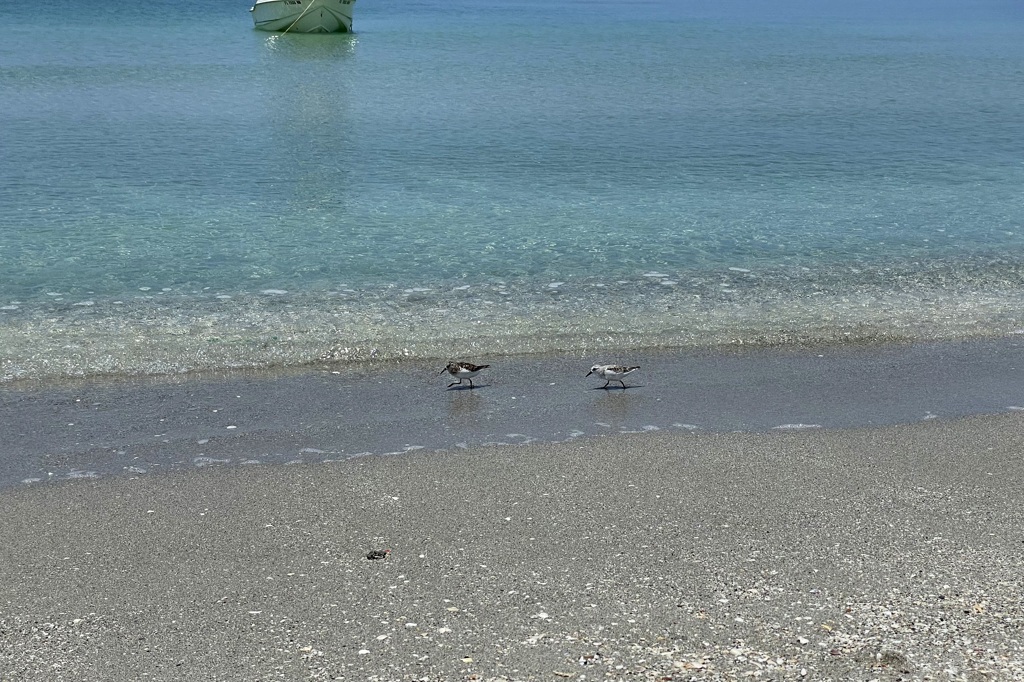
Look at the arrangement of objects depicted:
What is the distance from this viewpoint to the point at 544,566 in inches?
263

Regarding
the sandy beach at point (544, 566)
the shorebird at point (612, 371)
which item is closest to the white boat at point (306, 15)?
the shorebird at point (612, 371)

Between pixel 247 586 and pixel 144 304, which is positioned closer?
pixel 247 586

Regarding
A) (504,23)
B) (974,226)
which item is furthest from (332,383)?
(504,23)

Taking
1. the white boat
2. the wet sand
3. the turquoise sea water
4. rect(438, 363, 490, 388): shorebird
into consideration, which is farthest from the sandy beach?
the white boat

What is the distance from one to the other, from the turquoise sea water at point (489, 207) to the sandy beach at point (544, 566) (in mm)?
3192

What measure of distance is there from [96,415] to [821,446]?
5449mm

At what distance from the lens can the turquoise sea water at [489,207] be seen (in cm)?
1216

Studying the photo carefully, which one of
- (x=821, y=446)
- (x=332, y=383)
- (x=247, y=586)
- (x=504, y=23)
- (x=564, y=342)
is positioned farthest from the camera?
(x=504, y=23)

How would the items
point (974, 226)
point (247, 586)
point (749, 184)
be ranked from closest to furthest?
point (247, 586), point (974, 226), point (749, 184)

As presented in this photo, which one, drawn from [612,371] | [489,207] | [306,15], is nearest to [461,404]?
[612,371]

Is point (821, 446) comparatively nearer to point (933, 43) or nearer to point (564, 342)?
point (564, 342)

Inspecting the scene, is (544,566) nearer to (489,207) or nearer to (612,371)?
(612,371)

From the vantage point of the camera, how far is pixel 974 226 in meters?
16.8

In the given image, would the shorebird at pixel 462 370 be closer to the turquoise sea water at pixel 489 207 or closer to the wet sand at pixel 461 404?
the wet sand at pixel 461 404
